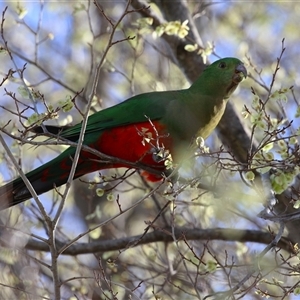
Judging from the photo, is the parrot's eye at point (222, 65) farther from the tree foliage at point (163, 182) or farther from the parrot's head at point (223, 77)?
the tree foliage at point (163, 182)

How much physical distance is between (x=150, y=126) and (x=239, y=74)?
2.37ft

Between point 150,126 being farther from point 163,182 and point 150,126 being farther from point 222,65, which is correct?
point 163,182

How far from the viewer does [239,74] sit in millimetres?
4504

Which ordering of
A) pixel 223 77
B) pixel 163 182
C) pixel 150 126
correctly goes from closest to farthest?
1. pixel 163 182
2. pixel 150 126
3. pixel 223 77

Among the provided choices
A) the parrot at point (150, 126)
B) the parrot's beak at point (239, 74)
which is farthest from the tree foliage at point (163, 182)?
the parrot at point (150, 126)

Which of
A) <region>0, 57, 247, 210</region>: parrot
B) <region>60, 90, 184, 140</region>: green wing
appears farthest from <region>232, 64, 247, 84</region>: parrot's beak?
<region>60, 90, 184, 140</region>: green wing

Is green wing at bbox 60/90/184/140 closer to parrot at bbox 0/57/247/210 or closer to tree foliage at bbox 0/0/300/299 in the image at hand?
parrot at bbox 0/57/247/210

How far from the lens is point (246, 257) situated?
5230 millimetres

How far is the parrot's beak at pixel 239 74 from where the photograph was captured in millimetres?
4465

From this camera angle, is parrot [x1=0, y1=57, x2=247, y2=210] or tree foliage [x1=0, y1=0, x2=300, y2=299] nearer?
tree foliage [x1=0, y1=0, x2=300, y2=299]

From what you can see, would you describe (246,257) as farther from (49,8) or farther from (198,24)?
(49,8)

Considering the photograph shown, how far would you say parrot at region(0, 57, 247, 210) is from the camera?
4.29 metres

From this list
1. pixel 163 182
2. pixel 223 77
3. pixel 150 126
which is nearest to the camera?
pixel 163 182

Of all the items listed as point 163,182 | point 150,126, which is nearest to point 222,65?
point 150,126
